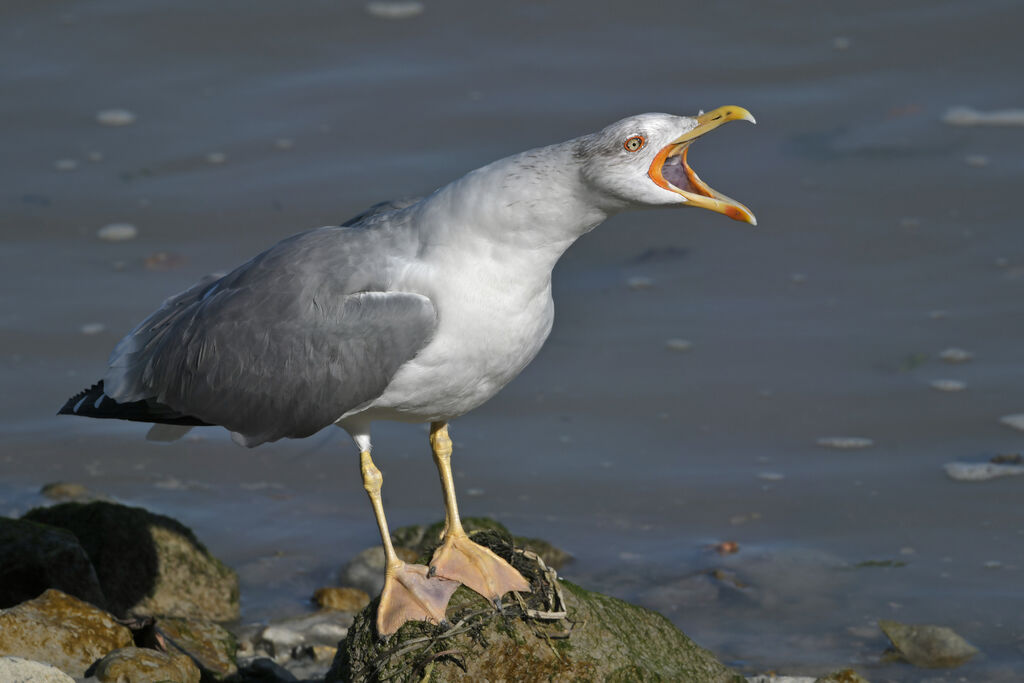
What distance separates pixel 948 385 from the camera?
7.98 meters

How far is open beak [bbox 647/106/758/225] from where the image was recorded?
4.34 meters

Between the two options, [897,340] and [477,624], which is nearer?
[477,624]

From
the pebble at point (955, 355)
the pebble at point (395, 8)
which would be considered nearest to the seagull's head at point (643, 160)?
the pebble at point (955, 355)

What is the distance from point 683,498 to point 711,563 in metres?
0.61

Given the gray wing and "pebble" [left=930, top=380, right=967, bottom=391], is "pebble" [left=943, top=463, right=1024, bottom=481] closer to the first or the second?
"pebble" [left=930, top=380, right=967, bottom=391]

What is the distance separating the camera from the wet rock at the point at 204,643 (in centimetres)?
544

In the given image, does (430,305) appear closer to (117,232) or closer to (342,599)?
(342,599)

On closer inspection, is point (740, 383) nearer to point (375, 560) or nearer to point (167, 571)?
point (375, 560)

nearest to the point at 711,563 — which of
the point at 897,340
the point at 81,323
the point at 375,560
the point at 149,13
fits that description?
the point at 375,560

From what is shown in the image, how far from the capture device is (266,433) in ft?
16.5

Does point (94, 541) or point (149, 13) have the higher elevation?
point (149, 13)

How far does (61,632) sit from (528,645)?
186 centimetres

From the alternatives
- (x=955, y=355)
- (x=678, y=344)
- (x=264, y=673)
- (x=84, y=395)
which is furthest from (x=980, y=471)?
(x=84, y=395)

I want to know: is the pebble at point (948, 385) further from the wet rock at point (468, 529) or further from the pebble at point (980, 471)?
the wet rock at point (468, 529)
